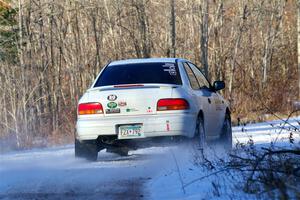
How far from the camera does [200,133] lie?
1125 cm

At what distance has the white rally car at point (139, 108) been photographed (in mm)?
10758

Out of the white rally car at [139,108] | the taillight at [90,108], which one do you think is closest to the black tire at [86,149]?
the white rally car at [139,108]

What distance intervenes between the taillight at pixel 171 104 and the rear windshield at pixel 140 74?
1.61 ft

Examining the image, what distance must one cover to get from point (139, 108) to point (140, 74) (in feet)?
2.77

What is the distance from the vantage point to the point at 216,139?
12695 millimetres

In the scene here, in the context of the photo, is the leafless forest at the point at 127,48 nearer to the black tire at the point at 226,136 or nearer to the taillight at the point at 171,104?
the black tire at the point at 226,136

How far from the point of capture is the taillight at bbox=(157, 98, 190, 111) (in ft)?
35.3

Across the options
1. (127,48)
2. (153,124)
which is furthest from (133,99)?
(127,48)

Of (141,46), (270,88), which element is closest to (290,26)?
(270,88)

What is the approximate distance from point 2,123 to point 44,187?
1558 cm

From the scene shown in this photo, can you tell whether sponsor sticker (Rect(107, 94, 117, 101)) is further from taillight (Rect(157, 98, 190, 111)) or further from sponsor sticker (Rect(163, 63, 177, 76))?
sponsor sticker (Rect(163, 63, 177, 76))

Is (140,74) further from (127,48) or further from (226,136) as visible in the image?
(127,48)

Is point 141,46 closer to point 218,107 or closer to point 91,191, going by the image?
point 218,107

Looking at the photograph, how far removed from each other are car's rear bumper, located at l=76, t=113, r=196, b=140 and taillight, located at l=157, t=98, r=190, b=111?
10 cm
